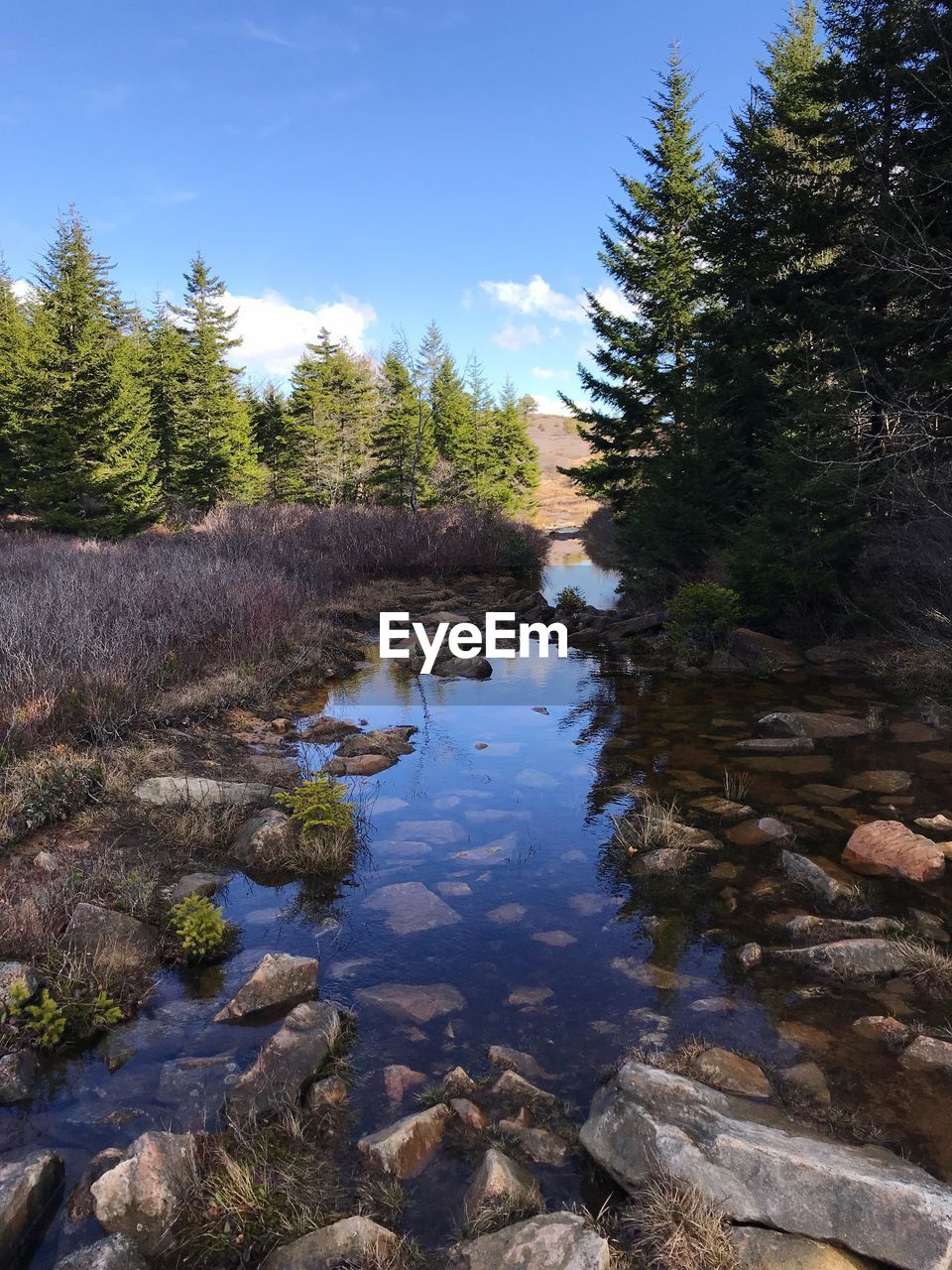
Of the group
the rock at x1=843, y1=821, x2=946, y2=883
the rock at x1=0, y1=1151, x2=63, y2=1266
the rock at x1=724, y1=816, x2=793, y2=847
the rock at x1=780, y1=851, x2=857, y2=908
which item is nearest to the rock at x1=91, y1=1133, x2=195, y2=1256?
the rock at x1=0, y1=1151, x2=63, y2=1266

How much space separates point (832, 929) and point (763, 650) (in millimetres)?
7431

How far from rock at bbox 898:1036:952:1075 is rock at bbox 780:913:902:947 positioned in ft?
2.95

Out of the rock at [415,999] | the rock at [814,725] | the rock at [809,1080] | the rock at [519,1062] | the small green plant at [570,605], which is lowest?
the rock at [415,999]

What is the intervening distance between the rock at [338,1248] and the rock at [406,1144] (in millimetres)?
326

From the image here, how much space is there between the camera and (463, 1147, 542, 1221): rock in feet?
8.75

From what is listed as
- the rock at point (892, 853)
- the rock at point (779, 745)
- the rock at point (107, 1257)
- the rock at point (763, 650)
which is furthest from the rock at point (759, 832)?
the rock at point (763, 650)

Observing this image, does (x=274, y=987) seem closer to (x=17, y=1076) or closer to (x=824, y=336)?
(x=17, y=1076)

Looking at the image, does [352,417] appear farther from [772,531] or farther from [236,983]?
[236,983]

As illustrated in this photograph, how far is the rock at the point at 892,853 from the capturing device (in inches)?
201

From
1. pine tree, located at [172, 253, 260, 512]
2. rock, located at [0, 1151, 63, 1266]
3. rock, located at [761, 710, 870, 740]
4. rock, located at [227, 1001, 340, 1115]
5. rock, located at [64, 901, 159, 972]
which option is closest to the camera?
rock, located at [0, 1151, 63, 1266]

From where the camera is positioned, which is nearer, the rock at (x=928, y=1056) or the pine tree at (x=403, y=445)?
the rock at (x=928, y=1056)

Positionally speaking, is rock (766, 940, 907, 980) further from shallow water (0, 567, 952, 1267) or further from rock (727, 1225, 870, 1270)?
rock (727, 1225, 870, 1270)

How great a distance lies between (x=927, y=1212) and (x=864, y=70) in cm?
1310

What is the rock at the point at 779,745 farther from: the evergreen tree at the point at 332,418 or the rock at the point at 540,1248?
the evergreen tree at the point at 332,418
